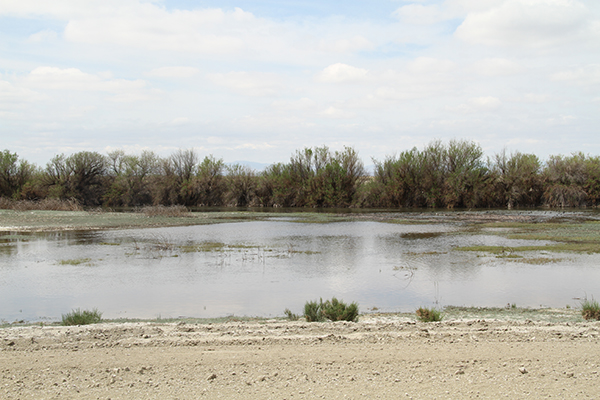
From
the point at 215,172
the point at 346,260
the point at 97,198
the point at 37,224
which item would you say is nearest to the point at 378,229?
the point at 346,260

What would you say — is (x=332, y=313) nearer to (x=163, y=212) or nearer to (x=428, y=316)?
(x=428, y=316)

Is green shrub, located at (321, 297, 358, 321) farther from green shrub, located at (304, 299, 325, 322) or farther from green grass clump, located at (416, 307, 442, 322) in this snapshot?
green grass clump, located at (416, 307, 442, 322)

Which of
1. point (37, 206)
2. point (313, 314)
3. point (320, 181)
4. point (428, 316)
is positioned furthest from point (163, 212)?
point (428, 316)

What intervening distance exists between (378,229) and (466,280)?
577 inches

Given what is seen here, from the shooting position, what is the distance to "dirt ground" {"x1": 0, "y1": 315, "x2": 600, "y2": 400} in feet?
16.4

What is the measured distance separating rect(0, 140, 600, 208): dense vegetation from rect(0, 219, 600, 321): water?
29.9m

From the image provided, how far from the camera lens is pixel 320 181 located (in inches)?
2206

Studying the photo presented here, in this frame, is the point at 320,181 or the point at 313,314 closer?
the point at 313,314

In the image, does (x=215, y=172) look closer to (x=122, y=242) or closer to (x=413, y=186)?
(x=413, y=186)

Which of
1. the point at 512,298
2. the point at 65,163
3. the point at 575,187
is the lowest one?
the point at 512,298

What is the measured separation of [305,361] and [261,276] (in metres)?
8.23

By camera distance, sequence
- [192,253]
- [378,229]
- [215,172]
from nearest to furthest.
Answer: [192,253]
[378,229]
[215,172]

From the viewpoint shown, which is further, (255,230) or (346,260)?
(255,230)

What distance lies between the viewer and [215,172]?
6297cm
